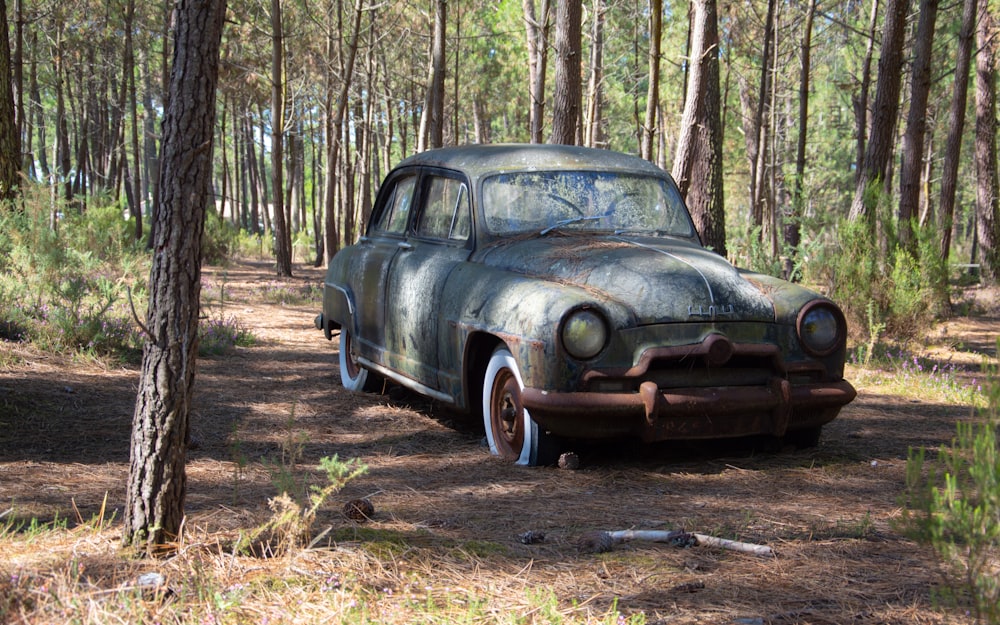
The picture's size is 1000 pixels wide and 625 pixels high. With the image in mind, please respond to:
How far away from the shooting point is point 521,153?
6352 millimetres

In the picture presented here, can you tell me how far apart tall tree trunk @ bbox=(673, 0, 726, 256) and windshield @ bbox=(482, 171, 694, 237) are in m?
4.58

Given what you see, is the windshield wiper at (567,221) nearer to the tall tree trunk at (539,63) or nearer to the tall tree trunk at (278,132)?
the tall tree trunk at (539,63)

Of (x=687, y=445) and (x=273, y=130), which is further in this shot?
(x=273, y=130)

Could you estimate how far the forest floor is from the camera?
3059 mm

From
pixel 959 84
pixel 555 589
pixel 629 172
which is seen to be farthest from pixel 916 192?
pixel 555 589

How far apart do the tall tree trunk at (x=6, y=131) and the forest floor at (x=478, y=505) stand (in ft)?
11.3

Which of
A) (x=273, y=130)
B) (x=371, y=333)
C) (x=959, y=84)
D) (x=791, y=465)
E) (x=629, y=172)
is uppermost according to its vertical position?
(x=959, y=84)

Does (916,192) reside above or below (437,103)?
below

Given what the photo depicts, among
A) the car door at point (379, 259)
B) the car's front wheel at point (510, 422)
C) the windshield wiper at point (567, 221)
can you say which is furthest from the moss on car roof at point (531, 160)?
the car's front wheel at point (510, 422)

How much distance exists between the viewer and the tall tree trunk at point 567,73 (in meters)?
11.4

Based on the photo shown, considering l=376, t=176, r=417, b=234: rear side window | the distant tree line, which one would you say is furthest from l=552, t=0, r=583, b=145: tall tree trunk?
l=376, t=176, r=417, b=234: rear side window

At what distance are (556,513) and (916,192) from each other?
35.7ft

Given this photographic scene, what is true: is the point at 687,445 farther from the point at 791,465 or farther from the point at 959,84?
the point at 959,84

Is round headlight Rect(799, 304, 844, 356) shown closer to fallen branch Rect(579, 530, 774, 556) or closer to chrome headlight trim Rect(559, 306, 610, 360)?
chrome headlight trim Rect(559, 306, 610, 360)
